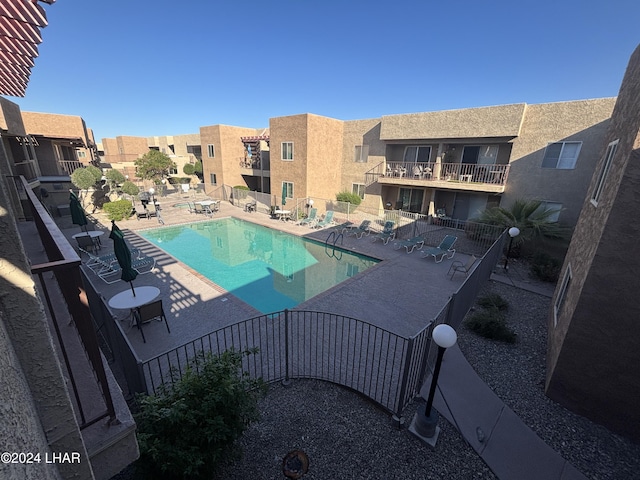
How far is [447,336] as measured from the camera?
383 cm

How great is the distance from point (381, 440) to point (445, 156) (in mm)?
18618

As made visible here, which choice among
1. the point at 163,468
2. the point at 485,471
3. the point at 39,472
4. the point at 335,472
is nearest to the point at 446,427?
the point at 485,471

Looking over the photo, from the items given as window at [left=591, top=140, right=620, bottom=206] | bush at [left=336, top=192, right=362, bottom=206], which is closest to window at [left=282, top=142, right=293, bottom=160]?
bush at [left=336, top=192, right=362, bottom=206]

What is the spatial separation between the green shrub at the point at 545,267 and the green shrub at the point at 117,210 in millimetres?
22546

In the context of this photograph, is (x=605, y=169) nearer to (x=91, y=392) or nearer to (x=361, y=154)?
(x=91, y=392)

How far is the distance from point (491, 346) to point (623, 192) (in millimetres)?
3960

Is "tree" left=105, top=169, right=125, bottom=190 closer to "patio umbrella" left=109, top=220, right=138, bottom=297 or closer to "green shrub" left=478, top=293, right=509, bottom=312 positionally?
"patio umbrella" left=109, top=220, right=138, bottom=297

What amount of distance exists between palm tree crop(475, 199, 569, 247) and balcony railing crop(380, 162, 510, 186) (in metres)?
4.11

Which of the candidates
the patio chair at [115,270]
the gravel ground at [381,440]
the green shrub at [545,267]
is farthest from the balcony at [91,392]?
the green shrub at [545,267]

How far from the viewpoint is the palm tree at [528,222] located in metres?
12.0

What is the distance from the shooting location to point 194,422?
322 centimetres

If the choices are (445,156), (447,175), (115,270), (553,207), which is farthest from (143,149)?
(553,207)

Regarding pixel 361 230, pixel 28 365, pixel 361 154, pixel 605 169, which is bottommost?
pixel 361 230

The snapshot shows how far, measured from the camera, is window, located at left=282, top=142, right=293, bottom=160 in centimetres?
2205
